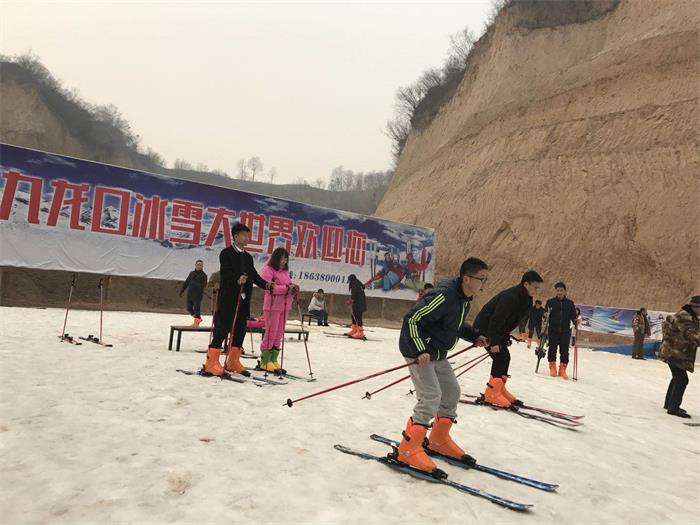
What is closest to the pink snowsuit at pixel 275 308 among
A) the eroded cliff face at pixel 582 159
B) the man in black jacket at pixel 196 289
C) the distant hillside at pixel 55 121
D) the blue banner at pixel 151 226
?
the man in black jacket at pixel 196 289

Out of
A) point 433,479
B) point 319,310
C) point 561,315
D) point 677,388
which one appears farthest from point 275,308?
point 319,310

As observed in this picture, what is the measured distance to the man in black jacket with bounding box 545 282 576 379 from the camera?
973 cm

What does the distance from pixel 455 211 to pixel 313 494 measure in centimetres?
2993

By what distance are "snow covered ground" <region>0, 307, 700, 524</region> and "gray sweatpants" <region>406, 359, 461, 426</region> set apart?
0.52m

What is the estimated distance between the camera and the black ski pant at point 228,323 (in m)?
6.71

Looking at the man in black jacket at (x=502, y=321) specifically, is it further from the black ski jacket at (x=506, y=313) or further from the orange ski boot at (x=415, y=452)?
the orange ski boot at (x=415, y=452)

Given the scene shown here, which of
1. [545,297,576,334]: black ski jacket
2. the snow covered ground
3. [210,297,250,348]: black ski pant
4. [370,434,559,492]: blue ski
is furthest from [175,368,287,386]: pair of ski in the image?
[545,297,576,334]: black ski jacket

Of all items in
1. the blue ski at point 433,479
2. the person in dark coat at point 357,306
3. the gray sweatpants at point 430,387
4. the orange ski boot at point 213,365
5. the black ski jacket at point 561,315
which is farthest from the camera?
the person in dark coat at point 357,306

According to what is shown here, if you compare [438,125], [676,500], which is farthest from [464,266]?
[438,125]

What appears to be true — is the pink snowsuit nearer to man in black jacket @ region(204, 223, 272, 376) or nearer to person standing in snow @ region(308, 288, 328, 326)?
man in black jacket @ region(204, 223, 272, 376)

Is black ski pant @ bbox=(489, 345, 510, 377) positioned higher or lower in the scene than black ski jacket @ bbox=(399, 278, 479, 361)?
lower

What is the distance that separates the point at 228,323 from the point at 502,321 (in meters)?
3.73

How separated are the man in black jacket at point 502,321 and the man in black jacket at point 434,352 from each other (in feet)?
6.81

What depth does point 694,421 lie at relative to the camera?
279 inches
